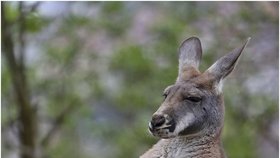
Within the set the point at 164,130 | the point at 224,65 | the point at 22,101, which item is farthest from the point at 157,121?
the point at 22,101

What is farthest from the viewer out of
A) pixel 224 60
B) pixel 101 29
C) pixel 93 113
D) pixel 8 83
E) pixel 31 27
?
pixel 93 113

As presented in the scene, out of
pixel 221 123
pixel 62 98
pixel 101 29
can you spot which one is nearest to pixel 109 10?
pixel 101 29

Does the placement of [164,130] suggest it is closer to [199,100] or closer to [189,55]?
[199,100]

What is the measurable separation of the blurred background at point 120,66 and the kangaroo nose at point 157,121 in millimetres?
5895

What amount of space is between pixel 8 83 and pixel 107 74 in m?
1.70

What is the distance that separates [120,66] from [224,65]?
26.4 ft

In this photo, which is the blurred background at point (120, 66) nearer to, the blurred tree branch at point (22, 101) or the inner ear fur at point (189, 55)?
the blurred tree branch at point (22, 101)

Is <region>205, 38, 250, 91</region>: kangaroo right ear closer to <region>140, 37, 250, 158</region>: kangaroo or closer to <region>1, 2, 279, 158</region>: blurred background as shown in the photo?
<region>140, 37, 250, 158</region>: kangaroo

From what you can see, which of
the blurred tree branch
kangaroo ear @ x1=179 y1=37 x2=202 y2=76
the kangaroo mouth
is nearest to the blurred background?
the blurred tree branch

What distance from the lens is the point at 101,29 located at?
12625 millimetres

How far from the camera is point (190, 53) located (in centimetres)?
505

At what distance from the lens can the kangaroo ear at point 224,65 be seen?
15.1ft

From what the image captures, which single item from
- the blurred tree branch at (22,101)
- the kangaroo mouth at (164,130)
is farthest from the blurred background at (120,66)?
the kangaroo mouth at (164,130)

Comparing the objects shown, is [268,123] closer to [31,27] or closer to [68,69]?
[68,69]
